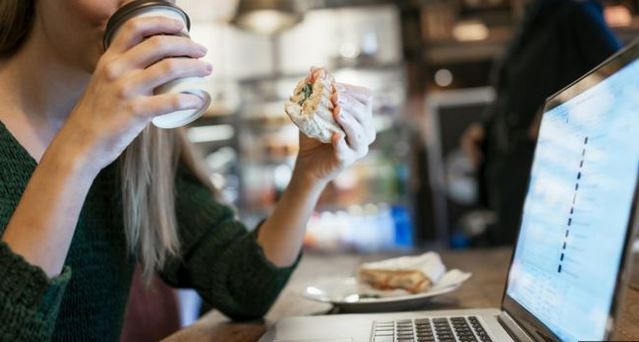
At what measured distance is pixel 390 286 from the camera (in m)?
0.98

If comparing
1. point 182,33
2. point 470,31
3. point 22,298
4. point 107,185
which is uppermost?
point 470,31

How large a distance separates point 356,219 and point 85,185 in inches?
129

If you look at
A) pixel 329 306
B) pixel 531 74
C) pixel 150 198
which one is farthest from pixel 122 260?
pixel 531 74

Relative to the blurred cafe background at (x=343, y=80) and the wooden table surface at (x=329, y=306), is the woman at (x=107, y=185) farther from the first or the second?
the blurred cafe background at (x=343, y=80)

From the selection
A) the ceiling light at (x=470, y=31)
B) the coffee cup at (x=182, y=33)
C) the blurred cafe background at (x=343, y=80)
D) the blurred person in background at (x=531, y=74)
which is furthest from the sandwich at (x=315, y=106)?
the ceiling light at (x=470, y=31)

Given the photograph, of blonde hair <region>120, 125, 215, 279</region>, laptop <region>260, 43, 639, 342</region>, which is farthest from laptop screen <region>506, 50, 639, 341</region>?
blonde hair <region>120, 125, 215, 279</region>

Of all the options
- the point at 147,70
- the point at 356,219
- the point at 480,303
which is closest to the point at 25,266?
the point at 147,70

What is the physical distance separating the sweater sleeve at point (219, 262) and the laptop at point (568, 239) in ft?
0.47

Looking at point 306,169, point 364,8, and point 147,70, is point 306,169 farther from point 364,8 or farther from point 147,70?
point 364,8

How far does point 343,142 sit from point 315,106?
0.27ft

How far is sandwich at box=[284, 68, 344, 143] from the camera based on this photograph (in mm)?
698

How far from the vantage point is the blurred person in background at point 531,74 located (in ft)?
6.06

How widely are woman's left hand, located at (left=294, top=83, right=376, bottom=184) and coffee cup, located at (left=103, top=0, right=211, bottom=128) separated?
6.8 inches

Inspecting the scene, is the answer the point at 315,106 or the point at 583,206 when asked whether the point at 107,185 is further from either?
the point at 583,206
